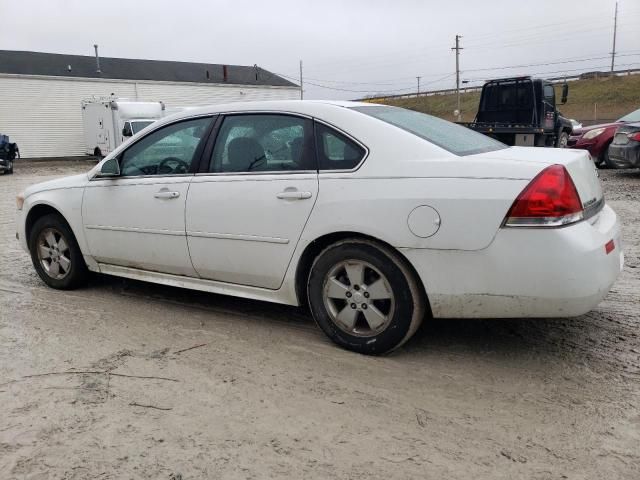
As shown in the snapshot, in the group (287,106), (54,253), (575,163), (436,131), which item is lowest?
(54,253)

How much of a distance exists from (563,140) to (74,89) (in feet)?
86.2

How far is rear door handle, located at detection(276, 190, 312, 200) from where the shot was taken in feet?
11.7

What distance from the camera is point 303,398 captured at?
120 inches

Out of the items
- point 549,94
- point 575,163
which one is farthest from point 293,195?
point 549,94

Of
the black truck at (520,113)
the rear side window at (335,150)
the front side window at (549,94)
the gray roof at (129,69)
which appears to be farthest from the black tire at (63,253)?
the gray roof at (129,69)

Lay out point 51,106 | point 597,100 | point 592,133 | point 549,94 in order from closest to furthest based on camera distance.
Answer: point 592,133 < point 549,94 < point 51,106 < point 597,100

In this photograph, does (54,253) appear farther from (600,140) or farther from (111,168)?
(600,140)

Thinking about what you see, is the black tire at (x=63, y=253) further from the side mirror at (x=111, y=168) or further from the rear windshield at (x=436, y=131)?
the rear windshield at (x=436, y=131)

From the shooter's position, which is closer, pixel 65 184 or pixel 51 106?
pixel 65 184

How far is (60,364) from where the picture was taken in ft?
11.6

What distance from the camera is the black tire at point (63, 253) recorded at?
4.92 metres

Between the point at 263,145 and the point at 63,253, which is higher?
the point at 263,145

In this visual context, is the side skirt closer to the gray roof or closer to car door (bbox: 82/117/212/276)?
car door (bbox: 82/117/212/276)

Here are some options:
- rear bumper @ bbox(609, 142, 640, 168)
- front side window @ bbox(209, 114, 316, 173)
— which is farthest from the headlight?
front side window @ bbox(209, 114, 316, 173)
